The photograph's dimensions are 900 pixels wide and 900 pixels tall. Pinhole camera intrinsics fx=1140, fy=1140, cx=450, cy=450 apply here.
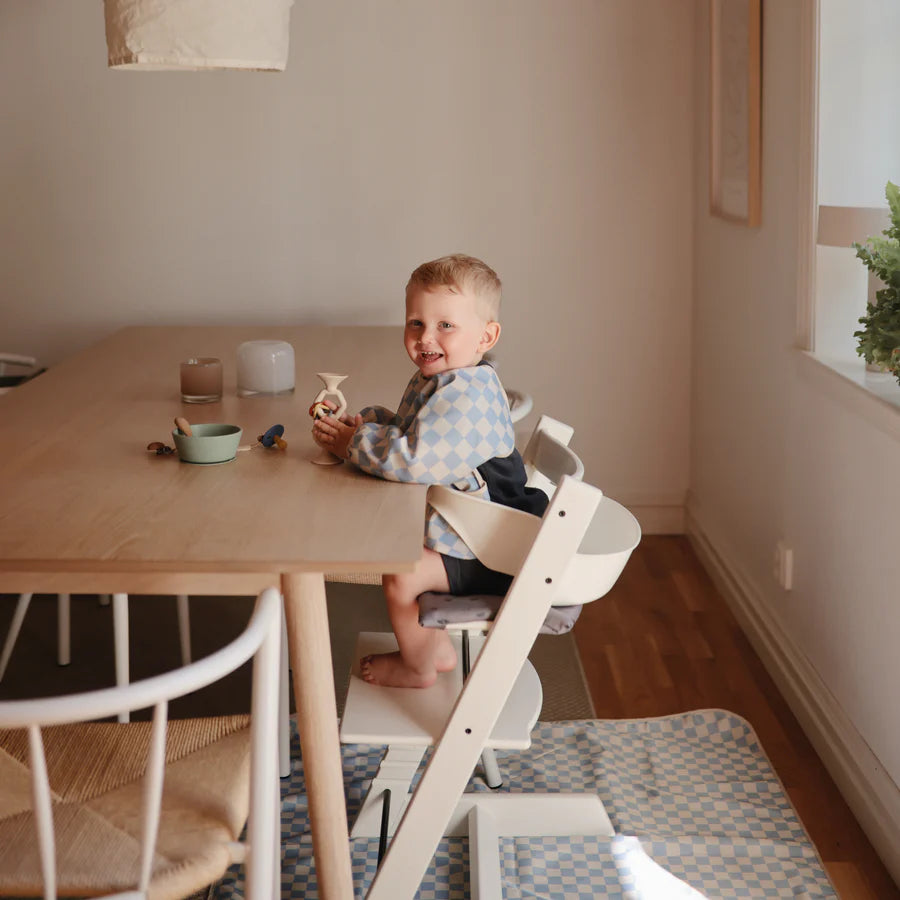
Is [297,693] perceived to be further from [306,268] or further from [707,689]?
[306,268]

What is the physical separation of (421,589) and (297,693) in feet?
1.14

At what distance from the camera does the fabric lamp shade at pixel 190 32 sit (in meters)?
2.10

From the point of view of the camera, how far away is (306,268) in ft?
12.8

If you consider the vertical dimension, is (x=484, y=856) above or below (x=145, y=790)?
below

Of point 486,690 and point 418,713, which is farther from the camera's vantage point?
point 418,713

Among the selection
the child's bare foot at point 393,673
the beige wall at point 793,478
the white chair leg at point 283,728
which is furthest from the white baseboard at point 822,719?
the white chair leg at point 283,728

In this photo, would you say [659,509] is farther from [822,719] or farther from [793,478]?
[822,719]

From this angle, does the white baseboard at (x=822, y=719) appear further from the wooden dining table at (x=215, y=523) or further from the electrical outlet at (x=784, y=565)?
the wooden dining table at (x=215, y=523)

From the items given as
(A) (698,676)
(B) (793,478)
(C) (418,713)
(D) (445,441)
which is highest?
(D) (445,441)

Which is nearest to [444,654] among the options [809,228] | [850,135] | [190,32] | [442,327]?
[442,327]

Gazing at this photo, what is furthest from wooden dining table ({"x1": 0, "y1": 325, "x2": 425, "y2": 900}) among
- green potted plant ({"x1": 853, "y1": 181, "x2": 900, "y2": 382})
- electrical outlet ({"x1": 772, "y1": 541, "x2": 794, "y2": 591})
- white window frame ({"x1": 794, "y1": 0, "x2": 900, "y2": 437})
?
electrical outlet ({"x1": 772, "y1": 541, "x2": 794, "y2": 591})

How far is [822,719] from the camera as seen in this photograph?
2508 millimetres

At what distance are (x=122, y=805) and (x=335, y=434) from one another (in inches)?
28.0

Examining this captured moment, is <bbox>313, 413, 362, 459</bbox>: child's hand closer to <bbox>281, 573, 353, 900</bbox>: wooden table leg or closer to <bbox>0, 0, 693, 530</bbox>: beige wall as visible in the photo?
<bbox>281, 573, 353, 900</bbox>: wooden table leg
